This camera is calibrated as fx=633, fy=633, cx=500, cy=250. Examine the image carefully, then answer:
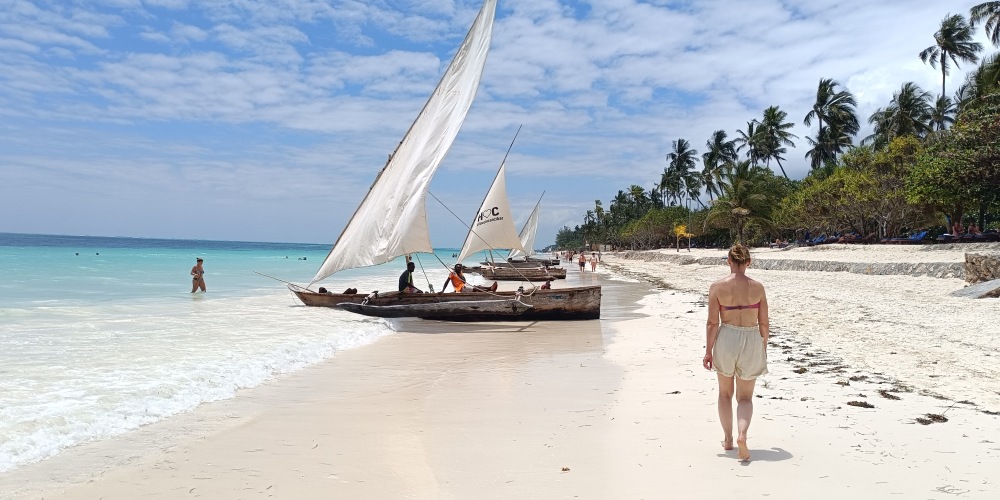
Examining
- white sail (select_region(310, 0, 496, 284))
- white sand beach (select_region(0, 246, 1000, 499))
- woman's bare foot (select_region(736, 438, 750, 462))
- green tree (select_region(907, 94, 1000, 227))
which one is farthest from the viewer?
green tree (select_region(907, 94, 1000, 227))

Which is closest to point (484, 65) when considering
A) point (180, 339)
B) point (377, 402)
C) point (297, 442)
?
point (180, 339)

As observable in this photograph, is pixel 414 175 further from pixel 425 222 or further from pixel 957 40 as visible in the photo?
pixel 957 40

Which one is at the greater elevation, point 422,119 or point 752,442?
point 422,119

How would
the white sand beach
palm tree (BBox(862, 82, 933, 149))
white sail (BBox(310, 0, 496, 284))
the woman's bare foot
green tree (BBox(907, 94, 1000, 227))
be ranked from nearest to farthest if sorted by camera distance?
the white sand beach
the woman's bare foot
white sail (BBox(310, 0, 496, 284))
green tree (BBox(907, 94, 1000, 227))
palm tree (BBox(862, 82, 933, 149))

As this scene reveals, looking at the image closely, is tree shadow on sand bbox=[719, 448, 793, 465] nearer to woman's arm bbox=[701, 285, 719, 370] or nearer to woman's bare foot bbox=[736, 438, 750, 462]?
woman's bare foot bbox=[736, 438, 750, 462]

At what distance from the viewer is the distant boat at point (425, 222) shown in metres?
14.5

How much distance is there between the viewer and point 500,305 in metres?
14.8

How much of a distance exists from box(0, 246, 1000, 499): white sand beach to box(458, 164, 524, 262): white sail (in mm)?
19555

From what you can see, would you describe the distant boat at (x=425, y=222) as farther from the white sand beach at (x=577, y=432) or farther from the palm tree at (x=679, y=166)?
the palm tree at (x=679, y=166)

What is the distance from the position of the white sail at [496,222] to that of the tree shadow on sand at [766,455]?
81.4ft

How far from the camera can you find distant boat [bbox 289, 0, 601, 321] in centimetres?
1450

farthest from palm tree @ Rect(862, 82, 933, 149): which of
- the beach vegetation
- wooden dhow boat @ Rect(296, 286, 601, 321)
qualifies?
wooden dhow boat @ Rect(296, 286, 601, 321)

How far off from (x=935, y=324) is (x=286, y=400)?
35.6ft

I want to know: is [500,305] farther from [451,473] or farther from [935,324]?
[451,473]
